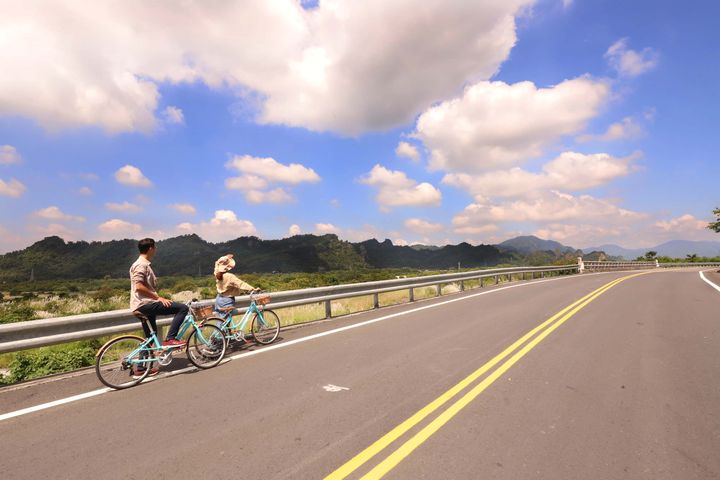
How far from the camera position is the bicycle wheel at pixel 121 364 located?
5.23 m

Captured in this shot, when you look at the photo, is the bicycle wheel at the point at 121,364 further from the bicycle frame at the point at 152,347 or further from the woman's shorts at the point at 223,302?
the woman's shorts at the point at 223,302

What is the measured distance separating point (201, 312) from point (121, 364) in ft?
4.82

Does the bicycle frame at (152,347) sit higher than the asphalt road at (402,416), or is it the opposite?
the bicycle frame at (152,347)

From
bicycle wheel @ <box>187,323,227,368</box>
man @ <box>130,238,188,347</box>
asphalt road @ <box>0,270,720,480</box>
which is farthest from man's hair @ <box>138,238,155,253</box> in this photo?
asphalt road @ <box>0,270,720,480</box>

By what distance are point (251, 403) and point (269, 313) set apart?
405 cm

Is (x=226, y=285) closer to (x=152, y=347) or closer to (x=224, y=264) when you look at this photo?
(x=224, y=264)

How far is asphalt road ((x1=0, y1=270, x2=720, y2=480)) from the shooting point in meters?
3.13

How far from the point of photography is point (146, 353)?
5.57 meters

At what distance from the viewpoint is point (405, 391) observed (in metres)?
4.70

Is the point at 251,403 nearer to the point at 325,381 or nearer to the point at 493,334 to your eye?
the point at 325,381

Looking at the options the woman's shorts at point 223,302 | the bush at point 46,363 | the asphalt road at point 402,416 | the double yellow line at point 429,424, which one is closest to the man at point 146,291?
the asphalt road at point 402,416

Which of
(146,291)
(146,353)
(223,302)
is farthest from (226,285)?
(146,353)

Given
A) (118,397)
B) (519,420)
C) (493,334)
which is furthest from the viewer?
(493,334)

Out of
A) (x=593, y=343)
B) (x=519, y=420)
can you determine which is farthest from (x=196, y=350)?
(x=593, y=343)
